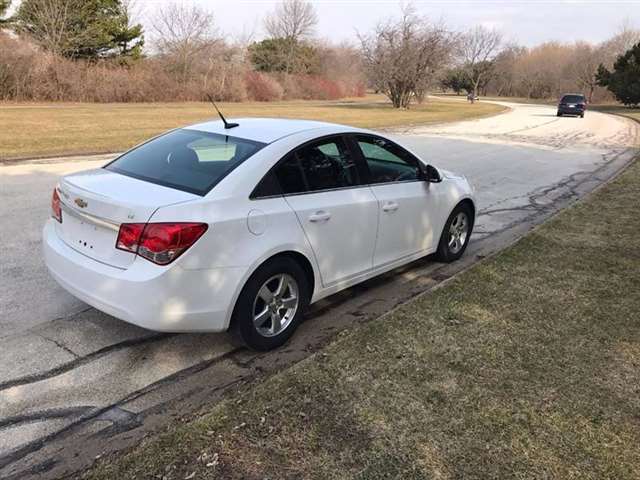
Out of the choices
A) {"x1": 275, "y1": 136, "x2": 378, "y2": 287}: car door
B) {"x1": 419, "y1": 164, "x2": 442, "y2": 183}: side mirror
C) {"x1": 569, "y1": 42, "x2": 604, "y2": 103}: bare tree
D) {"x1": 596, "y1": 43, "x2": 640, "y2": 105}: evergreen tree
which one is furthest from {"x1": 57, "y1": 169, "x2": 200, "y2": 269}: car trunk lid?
{"x1": 569, "y1": 42, "x2": 604, "y2": 103}: bare tree

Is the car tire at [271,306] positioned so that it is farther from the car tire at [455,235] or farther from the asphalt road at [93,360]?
the car tire at [455,235]

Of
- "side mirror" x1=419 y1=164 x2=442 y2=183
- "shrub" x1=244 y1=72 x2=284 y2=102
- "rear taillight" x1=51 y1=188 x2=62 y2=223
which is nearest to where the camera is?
"rear taillight" x1=51 y1=188 x2=62 y2=223

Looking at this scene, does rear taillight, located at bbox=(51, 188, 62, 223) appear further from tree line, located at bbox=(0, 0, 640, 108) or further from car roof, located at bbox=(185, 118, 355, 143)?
tree line, located at bbox=(0, 0, 640, 108)

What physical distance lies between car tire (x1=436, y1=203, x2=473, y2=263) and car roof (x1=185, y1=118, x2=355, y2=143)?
171cm

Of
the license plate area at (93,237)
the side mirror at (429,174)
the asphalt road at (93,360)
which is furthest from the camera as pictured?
the side mirror at (429,174)

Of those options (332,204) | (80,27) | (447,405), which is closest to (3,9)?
(80,27)

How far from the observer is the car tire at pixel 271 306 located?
141 inches

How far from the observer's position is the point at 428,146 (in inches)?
677

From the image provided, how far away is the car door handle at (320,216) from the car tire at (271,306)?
0.34 m

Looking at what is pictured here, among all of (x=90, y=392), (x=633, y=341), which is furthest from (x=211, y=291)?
(x=633, y=341)

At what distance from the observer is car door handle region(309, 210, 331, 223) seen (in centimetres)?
393

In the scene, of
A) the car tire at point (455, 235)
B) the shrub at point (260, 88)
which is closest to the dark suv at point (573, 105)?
the shrub at point (260, 88)

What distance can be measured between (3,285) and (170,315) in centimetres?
228

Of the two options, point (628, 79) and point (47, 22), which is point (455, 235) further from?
point (628, 79)
